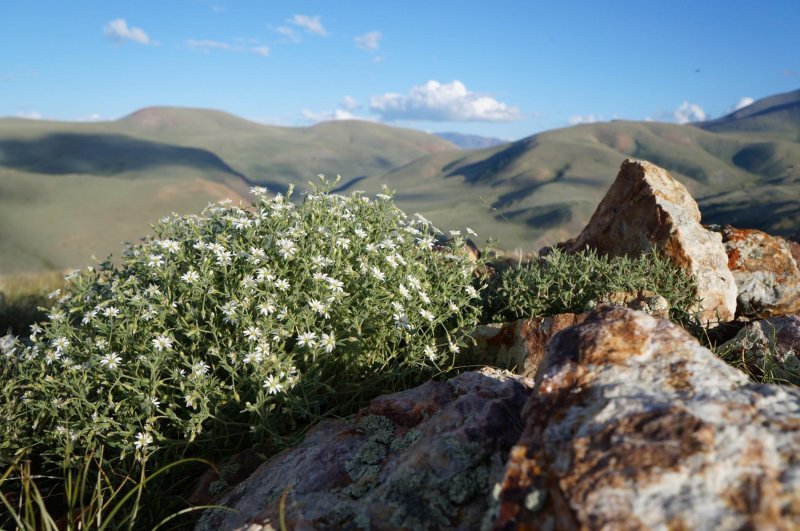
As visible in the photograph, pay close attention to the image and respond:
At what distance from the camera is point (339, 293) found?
15.4 feet

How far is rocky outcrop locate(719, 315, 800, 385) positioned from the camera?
5.23 m

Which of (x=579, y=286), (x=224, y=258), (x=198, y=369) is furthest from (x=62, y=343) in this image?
(x=579, y=286)

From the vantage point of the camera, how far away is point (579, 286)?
245 inches

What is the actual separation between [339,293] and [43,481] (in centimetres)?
280

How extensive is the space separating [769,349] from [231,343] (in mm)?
4534

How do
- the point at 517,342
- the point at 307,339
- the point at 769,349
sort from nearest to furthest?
the point at 307,339
the point at 769,349
the point at 517,342

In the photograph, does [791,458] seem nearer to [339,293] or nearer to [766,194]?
[339,293]

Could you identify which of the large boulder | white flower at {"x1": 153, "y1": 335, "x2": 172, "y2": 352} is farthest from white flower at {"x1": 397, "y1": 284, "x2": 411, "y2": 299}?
the large boulder

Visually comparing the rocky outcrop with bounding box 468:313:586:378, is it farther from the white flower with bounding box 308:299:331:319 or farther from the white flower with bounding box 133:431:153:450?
the white flower with bounding box 133:431:153:450

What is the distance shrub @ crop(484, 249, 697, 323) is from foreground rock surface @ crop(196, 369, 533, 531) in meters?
1.86

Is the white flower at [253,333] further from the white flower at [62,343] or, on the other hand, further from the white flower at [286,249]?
the white flower at [62,343]

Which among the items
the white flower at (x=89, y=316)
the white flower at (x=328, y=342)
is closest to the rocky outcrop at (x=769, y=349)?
the white flower at (x=328, y=342)

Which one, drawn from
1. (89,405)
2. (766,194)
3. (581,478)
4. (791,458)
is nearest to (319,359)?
(89,405)

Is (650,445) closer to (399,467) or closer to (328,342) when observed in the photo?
(399,467)
